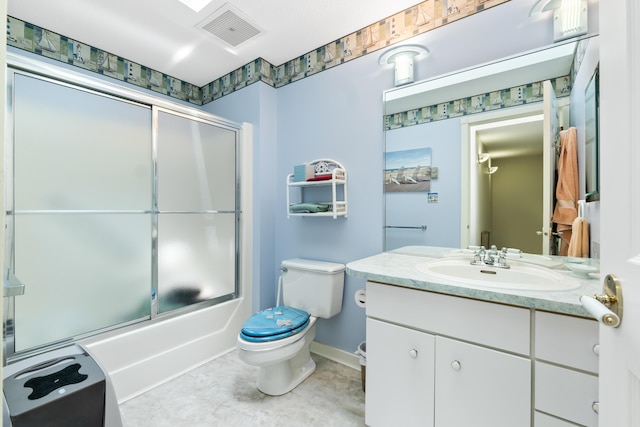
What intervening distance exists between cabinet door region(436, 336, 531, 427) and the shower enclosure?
70.7 inches

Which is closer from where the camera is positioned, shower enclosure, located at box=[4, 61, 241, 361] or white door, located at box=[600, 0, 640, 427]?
white door, located at box=[600, 0, 640, 427]

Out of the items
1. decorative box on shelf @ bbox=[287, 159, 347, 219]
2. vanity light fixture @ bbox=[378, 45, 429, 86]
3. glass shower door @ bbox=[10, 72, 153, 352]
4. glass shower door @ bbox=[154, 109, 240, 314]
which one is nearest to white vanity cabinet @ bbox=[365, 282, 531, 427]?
decorative box on shelf @ bbox=[287, 159, 347, 219]

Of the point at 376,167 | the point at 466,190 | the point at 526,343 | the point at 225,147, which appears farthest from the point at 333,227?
the point at 526,343

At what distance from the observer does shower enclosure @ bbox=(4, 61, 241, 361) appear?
1.54 metres

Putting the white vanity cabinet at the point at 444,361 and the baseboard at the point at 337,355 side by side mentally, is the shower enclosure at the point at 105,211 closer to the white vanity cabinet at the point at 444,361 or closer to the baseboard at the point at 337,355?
the baseboard at the point at 337,355

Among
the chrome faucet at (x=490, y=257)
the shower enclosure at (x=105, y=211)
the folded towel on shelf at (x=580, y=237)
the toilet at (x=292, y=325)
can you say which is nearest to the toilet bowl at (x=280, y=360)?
the toilet at (x=292, y=325)

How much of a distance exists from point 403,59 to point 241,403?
2.32 meters

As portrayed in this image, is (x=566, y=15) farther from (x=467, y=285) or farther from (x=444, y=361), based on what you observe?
(x=444, y=361)

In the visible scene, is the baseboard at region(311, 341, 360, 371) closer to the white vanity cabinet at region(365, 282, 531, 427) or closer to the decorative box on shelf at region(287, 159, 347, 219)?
the white vanity cabinet at region(365, 282, 531, 427)

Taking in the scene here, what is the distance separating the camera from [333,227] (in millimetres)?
2246

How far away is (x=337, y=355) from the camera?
221 centimetres

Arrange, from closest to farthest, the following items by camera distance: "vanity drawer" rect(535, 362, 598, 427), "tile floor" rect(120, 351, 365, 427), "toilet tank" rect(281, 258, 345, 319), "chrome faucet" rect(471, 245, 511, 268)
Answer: "vanity drawer" rect(535, 362, 598, 427) < "chrome faucet" rect(471, 245, 511, 268) < "tile floor" rect(120, 351, 365, 427) < "toilet tank" rect(281, 258, 345, 319)

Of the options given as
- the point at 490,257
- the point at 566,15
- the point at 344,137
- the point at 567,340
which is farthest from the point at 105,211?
the point at 566,15

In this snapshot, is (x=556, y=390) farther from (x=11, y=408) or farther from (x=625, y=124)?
(x=11, y=408)
